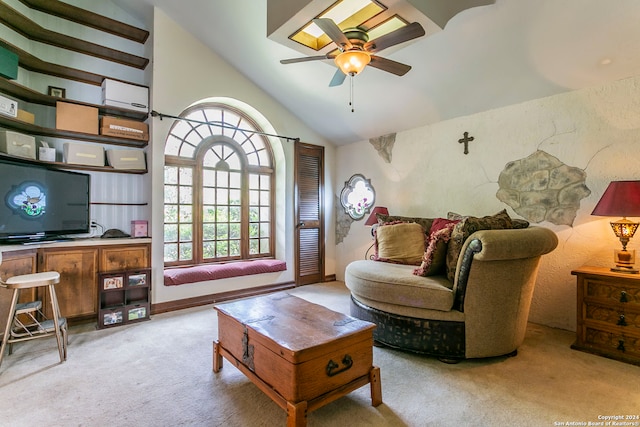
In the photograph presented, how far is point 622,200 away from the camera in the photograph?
2.25 metres

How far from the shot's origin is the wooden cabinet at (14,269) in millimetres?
2436

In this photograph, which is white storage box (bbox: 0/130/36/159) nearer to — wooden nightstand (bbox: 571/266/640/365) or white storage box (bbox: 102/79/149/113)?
white storage box (bbox: 102/79/149/113)

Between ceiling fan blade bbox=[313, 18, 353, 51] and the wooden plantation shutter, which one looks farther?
the wooden plantation shutter

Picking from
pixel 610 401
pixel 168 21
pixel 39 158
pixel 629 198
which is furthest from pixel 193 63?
pixel 610 401

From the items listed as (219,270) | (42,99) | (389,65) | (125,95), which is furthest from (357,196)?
(42,99)

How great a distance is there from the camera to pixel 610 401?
5.73ft

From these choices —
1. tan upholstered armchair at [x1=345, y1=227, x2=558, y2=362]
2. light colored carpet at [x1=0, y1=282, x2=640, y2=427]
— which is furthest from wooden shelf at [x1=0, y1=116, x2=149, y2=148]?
tan upholstered armchair at [x1=345, y1=227, x2=558, y2=362]

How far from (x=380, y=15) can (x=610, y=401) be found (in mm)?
2652

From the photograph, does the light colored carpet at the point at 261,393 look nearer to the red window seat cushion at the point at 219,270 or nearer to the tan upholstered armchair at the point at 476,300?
the tan upholstered armchair at the point at 476,300

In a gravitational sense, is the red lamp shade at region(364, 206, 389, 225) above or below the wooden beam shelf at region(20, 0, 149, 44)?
below

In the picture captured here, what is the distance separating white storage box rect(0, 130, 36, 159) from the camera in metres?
2.67

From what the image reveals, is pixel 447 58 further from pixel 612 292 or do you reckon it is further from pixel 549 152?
pixel 612 292

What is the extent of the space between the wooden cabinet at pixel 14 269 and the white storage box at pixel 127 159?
1.09m

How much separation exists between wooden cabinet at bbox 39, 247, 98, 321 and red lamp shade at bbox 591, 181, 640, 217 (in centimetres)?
434
